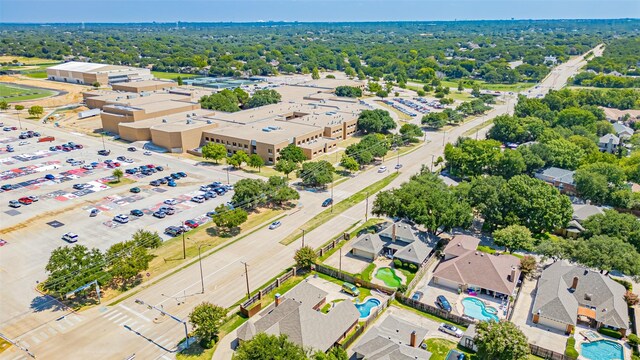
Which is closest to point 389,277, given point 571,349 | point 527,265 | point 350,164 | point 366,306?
point 366,306

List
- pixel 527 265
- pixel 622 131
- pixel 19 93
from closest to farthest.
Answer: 1. pixel 527 265
2. pixel 622 131
3. pixel 19 93

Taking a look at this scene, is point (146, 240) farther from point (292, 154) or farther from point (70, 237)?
point (292, 154)

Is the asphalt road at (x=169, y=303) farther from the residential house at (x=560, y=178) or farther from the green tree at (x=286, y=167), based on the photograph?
the residential house at (x=560, y=178)

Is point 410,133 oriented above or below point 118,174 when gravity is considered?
above

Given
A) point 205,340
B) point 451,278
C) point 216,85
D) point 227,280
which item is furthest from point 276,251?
point 216,85

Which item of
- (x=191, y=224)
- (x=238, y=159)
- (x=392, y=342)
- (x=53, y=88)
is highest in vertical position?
(x=53, y=88)

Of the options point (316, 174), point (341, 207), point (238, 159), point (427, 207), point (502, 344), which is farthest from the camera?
point (238, 159)

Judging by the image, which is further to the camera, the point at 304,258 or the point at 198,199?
the point at 198,199
